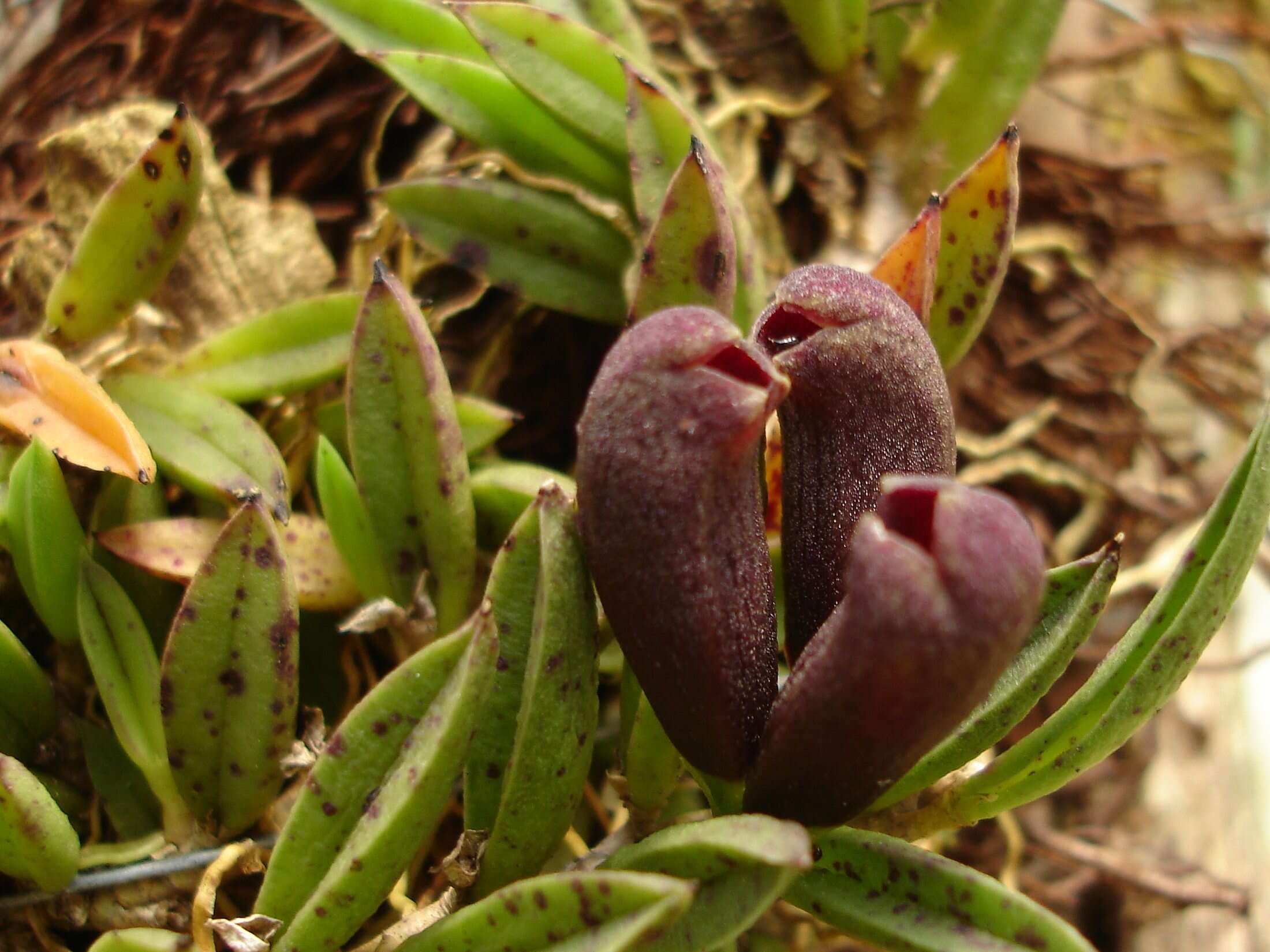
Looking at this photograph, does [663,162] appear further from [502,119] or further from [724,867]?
[724,867]

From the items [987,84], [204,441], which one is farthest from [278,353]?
[987,84]

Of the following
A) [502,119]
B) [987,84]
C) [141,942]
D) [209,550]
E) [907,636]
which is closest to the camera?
[907,636]

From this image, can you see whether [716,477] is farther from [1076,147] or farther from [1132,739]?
[1076,147]

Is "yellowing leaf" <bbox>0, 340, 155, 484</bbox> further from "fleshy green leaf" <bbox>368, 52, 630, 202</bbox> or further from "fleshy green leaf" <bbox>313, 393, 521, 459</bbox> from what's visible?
"fleshy green leaf" <bbox>368, 52, 630, 202</bbox>

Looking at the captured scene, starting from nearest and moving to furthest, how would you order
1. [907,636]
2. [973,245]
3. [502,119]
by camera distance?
[907,636]
[973,245]
[502,119]

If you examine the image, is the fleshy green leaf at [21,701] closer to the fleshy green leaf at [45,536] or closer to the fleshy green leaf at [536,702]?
the fleshy green leaf at [45,536]

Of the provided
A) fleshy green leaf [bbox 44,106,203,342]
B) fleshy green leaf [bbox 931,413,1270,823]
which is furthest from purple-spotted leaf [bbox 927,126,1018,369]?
fleshy green leaf [bbox 44,106,203,342]

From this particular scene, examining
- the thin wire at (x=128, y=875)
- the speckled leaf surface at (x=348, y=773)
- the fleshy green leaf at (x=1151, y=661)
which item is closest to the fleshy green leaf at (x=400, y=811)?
the speckled leaf surface at (x=348, y=773)

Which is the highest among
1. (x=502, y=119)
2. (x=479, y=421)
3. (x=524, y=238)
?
(x=502, y=119)
